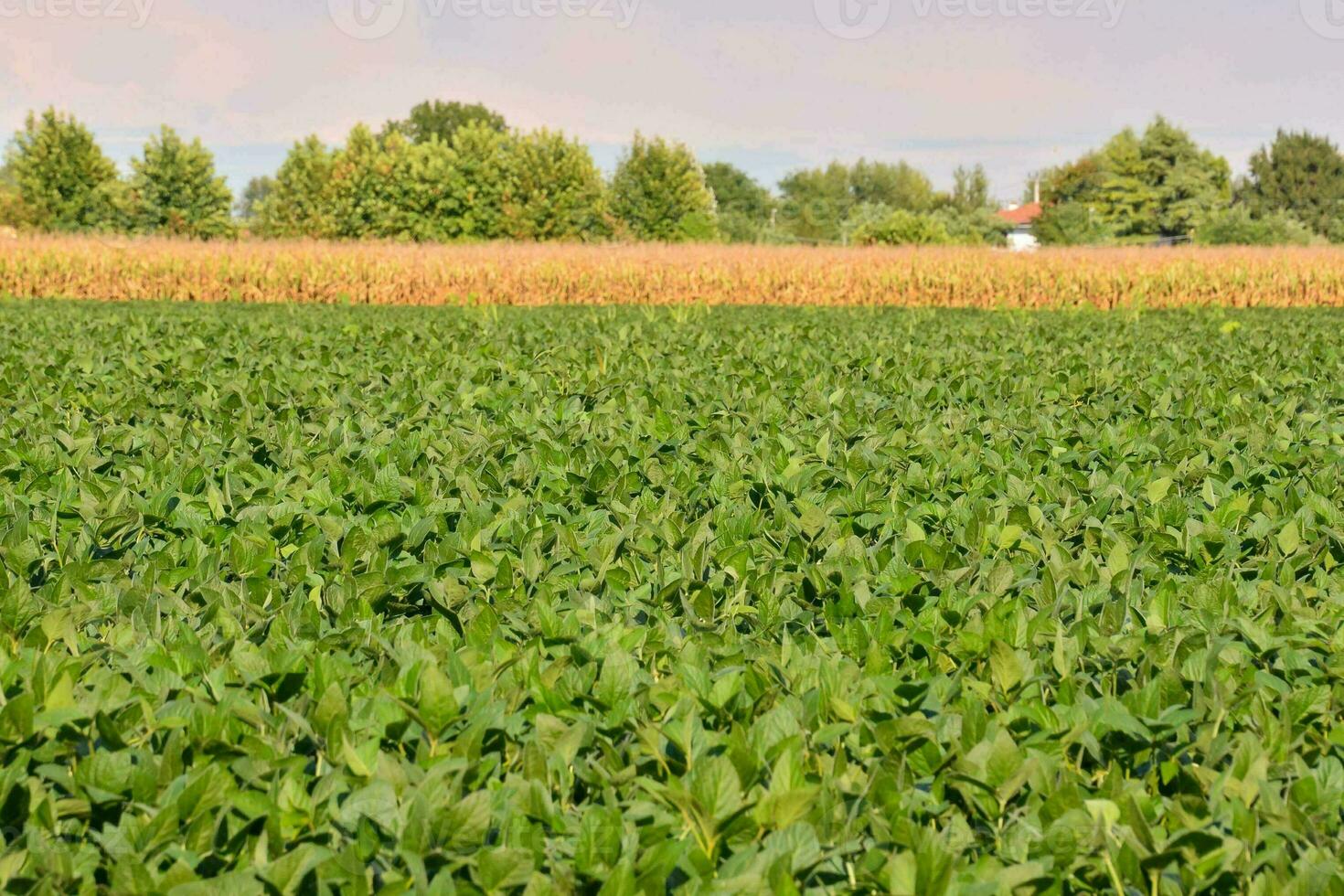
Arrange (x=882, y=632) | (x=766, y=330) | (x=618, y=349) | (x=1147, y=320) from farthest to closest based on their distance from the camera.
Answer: (x=1147, y=320) < (x=766, y=330) < (x=618, y=349) < (x=882, y=632)

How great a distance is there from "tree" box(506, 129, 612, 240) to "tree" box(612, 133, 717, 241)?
122 centimetres

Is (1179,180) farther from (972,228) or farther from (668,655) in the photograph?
(668,655)

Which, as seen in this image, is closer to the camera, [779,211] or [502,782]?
[502,782]

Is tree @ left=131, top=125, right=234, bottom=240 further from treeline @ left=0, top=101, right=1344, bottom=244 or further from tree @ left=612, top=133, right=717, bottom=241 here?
tree @ left=612, top=133, right=717, bottom=241

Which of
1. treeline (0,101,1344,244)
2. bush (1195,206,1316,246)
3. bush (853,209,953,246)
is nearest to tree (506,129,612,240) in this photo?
treeline (0,101,1344,244)

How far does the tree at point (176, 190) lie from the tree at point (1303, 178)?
73.7 m

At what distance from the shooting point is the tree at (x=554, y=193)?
48906 millimetres

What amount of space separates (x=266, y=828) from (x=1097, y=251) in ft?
105

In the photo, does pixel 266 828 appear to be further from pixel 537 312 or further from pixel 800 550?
pixel 537 312

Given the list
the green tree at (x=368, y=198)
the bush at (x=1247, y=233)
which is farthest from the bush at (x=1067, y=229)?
the green tree at (x=368, y=198)

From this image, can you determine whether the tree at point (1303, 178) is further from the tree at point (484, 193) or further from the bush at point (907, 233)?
the tree at point (484, 193)

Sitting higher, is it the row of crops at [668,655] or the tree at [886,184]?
the tree at [886,184]

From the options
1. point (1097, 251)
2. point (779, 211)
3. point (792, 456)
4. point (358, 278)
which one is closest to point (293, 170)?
point (358, 278)

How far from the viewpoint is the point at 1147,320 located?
15.3 metres
